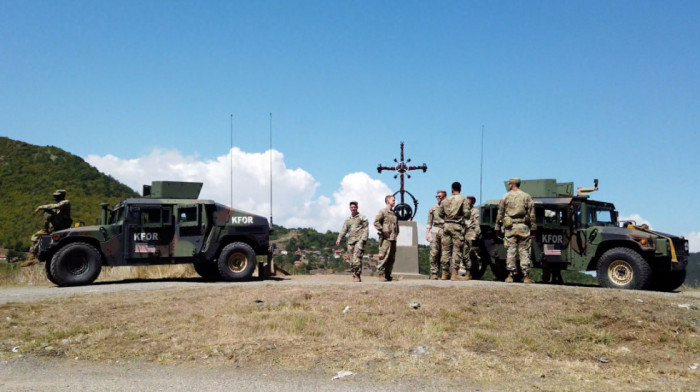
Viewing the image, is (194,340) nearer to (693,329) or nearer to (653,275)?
(693,329)

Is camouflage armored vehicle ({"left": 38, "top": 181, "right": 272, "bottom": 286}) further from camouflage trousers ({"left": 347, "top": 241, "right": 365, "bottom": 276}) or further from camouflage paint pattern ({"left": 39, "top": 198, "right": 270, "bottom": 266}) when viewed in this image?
camouflage trousers ({"left": 347, "top": 241, "right": 365, "bottom": 276})

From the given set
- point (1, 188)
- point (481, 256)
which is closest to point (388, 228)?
point (481, 256)

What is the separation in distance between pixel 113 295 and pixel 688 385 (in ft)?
29.5

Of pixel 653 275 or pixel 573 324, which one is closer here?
pixel 573 324

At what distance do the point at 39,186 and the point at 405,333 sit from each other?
68.5m

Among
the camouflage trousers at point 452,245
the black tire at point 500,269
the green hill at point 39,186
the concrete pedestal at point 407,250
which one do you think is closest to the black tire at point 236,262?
the concrete pedestal at point 407,250

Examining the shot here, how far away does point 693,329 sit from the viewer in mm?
9562

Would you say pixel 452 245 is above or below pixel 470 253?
above

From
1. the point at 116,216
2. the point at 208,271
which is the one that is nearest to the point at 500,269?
the point at 208,271

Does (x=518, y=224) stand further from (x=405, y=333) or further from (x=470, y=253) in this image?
(x=405, y=333)

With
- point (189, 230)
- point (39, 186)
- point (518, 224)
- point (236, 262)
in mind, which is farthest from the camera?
point (39, 186)

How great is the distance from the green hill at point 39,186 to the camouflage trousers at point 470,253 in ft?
149

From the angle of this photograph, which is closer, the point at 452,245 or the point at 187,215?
the point at 452,245

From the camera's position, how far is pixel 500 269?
590 inches
